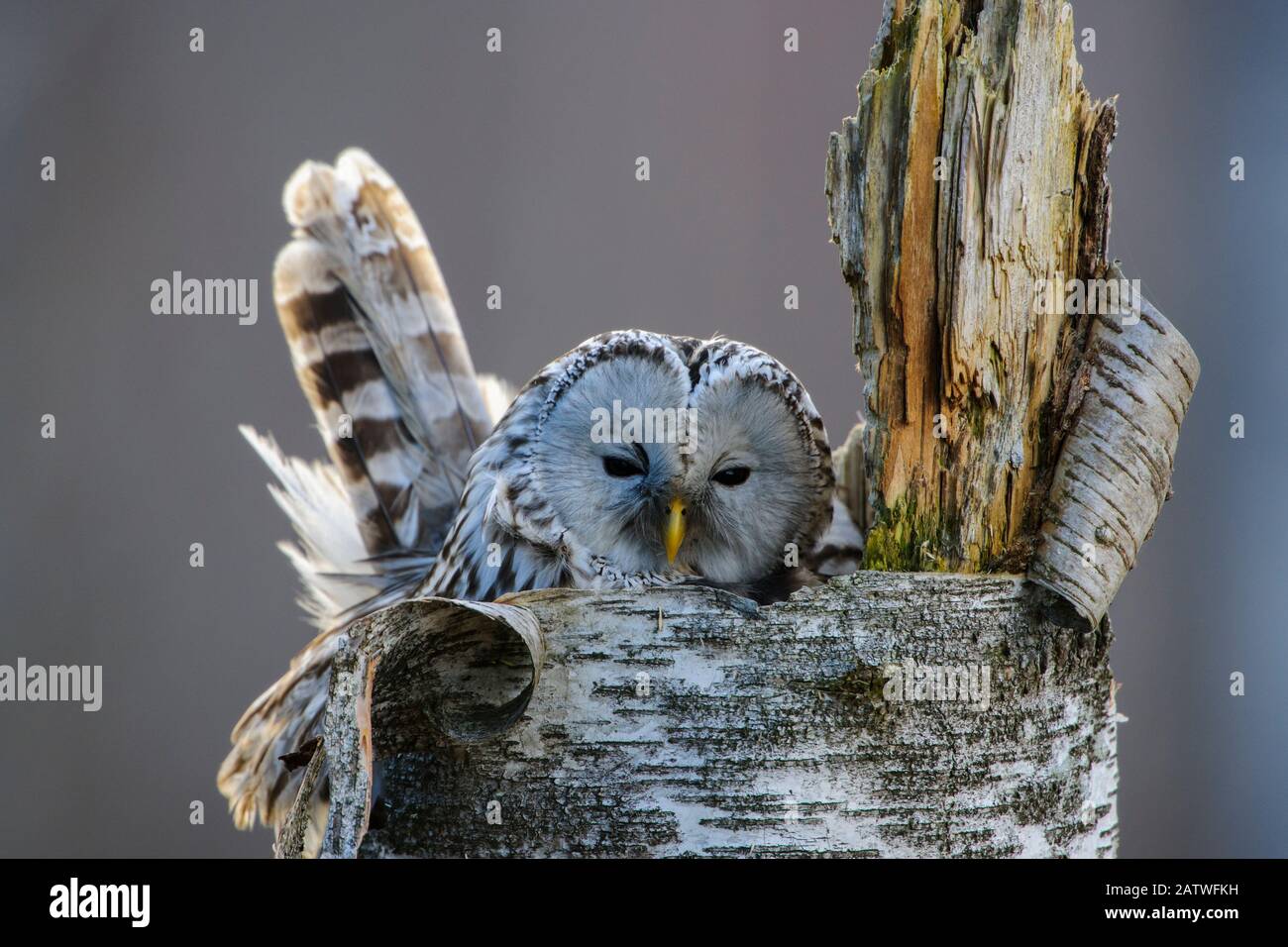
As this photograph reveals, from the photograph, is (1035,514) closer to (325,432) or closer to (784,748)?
(784,748)

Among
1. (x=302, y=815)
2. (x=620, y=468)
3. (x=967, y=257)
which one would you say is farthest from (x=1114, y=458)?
(x=302, y=815)

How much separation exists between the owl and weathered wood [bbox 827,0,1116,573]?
1.37ft

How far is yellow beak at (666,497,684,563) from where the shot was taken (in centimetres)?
214

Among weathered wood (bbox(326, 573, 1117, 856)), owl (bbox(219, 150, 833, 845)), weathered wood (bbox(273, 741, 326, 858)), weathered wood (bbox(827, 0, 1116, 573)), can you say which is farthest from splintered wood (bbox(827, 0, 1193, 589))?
weathered wood (bbox(273, 741, 326, 858))

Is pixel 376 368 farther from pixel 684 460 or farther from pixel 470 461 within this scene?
pixel 684 460

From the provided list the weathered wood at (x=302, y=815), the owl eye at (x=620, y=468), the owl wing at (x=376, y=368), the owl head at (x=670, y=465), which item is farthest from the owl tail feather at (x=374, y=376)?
the weathered wood at (x=302, y=815)

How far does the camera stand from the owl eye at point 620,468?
2199 mm

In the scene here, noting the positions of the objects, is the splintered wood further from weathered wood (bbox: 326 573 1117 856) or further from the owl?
the owl

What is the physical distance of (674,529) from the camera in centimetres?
214

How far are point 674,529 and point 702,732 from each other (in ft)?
1.98

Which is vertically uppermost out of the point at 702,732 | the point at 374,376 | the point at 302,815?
the point at 374,376

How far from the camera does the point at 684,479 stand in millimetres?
2141

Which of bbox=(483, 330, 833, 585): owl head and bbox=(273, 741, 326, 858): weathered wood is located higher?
bbox=(483, 330, 833, 585): owl head

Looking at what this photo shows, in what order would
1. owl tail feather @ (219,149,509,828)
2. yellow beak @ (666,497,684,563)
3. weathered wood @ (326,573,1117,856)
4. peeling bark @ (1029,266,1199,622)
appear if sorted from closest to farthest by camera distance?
weathered wood @ (326,573,1117,856) < peeling bark @ (1029,266,1199,622) < yellow beak @ (666,497,684,563) < owl tail feather @ (219,149,509,828)
